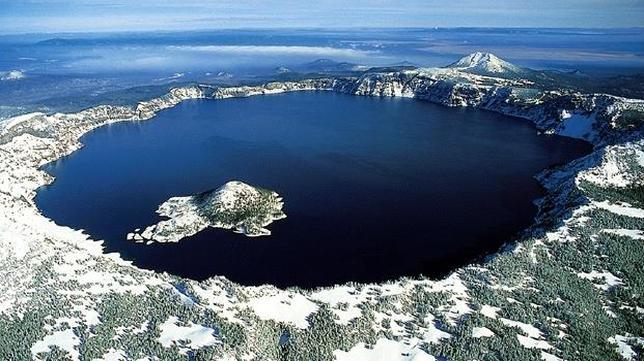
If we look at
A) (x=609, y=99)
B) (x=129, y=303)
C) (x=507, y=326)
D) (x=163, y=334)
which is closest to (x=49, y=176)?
(x=129, y=303)

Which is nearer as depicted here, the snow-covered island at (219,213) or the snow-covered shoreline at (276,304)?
the snow-covered shoreline at (276,304)

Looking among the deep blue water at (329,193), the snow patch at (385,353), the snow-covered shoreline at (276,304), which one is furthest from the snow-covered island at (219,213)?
the snow patch at (385,353)

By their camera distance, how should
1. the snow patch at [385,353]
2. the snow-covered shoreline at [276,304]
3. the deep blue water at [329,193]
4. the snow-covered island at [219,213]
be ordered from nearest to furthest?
1. the snow patch at [385,353]
2. the snow-covered shoreline at [276,304]
3. the deep blue water at [329,193]
4. the snow-covered island at [219,213]

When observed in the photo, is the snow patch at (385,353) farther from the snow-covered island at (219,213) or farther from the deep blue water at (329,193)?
the snow-covered island at (219,213)

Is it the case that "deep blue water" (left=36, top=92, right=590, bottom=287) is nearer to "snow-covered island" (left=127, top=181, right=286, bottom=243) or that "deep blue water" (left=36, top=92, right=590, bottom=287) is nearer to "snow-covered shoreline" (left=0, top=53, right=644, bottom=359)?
"snow-covered island" (left=127, top=181, right=286, bottom=243)

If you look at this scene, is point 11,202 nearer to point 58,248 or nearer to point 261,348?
point 58,248

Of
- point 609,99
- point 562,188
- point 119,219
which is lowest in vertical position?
point 119,219
